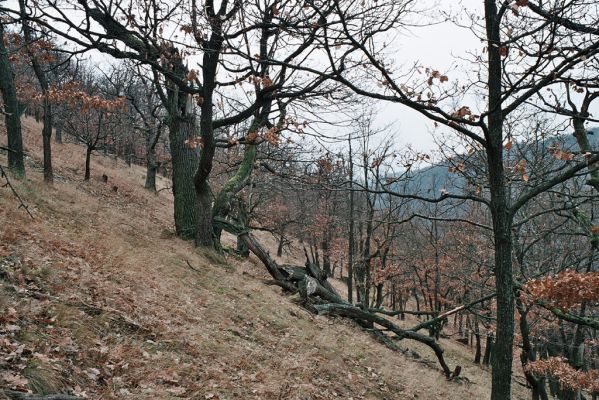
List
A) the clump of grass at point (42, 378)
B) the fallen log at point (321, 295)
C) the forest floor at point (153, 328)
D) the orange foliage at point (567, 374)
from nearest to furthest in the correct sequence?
1. the clump of grass at point (42, 378)
2. the forest floor at point (153, 328)
3. the fallen log at point (321, 295)
4. the orange foliage at point (567, 374)

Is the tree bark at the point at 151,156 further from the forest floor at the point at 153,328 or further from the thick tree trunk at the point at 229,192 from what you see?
the forest floor at the point at 153,328

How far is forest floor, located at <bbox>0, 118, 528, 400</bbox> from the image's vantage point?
4.12 metres

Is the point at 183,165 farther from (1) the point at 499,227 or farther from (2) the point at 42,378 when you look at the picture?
(1) the point at 499,227

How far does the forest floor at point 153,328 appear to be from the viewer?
13.5 ft

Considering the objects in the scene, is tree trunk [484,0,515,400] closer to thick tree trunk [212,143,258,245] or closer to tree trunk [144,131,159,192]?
thick tree trunk [212,143,258,245]

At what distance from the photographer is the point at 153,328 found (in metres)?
5.53

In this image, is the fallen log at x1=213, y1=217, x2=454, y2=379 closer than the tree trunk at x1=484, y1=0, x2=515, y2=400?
No

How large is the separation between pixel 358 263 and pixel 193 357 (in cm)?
1702

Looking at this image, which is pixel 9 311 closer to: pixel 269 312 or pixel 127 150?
pixel 269 312

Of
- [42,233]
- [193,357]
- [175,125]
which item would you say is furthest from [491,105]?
[175,125]

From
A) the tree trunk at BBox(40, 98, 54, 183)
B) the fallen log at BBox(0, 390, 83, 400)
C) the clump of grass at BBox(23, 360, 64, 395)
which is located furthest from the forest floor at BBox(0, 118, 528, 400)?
the tree trunk at BBox(40, 98, 54, 183)

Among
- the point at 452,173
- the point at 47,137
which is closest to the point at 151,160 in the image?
the point at 47,137

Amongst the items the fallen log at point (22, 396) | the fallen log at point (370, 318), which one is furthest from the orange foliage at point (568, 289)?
the fallen log at point (370, 318)

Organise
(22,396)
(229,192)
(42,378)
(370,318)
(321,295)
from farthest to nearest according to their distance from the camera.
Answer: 1. (229,192)
2. (321,295)
3. (370,318)
4. (42,378)
5. (22,396)
